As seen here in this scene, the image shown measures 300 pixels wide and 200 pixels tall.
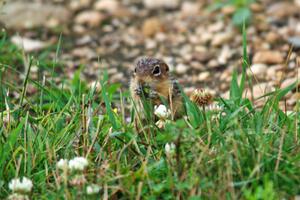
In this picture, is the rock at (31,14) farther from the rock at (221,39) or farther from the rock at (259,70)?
the rock at (259,70)

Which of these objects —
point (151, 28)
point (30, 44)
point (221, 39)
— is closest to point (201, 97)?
point (221, 39)

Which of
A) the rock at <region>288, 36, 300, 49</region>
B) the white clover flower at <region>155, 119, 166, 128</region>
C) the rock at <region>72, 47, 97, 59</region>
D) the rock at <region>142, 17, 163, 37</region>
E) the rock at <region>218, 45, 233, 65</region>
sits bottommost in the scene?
the white clover flower at <region>155, 119, 166, 128</region>

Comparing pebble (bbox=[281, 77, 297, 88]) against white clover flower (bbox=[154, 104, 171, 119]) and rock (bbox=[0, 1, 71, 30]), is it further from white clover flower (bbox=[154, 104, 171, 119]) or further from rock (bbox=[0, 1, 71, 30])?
rock (bbox=[0, 1, 71, 30])

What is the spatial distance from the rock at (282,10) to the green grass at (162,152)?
3.94 meters

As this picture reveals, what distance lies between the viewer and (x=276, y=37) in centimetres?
809

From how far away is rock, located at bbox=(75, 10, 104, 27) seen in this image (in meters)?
9.16

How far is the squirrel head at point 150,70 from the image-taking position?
5676mm

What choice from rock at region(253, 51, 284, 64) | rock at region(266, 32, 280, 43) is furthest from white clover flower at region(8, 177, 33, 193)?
rock at region(266, 32, 280, 43)

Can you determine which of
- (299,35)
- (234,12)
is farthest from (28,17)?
(299,35)

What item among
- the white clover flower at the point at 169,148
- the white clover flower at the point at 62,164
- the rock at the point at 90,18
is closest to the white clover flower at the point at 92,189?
the white clover flower at the point at 62,164

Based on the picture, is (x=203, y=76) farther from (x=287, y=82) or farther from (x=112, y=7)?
(x=112, y=7)

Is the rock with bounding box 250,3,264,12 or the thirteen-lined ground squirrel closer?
the thirteen-lined ground squirrel

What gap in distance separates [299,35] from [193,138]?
13.0ft

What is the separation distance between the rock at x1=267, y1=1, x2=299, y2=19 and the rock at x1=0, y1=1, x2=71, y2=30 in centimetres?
248
